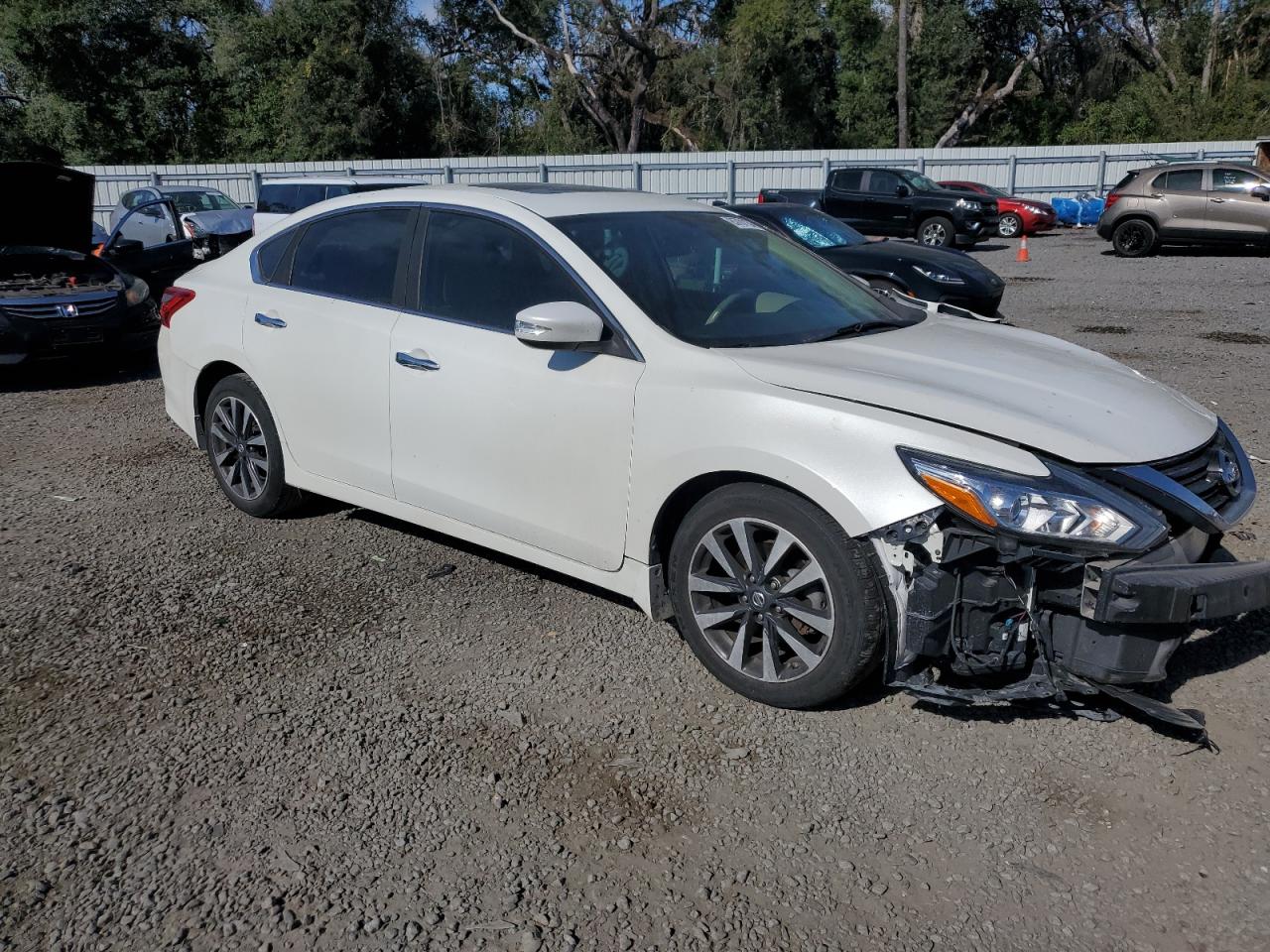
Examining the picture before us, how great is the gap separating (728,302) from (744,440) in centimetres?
88

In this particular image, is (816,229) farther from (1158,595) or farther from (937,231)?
(937,231)

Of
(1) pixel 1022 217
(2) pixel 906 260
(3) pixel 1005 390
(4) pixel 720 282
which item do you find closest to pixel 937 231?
(1) pixel 1022 217

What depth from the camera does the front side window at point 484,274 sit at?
405 centimetres

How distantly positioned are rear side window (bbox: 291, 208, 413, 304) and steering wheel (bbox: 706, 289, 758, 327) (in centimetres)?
144

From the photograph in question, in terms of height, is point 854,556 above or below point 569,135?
below

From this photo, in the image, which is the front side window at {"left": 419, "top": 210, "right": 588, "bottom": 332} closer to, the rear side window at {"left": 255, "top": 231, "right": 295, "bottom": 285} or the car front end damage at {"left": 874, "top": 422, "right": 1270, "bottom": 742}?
the rear side window at {"left": 255, "top": 231, "right": 295, "bottom": 285}

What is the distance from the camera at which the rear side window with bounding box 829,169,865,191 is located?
22891 millimetres

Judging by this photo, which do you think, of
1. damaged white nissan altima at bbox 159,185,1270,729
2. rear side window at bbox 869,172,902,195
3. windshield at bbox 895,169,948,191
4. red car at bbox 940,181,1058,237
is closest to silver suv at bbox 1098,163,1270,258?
windshield at bbox 895,169,948,191

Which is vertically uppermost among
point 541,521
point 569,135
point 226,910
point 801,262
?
point 569,135

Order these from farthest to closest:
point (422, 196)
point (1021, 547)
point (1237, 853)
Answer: point (422, 196) → point (1021, 547) → point (1237, 853)

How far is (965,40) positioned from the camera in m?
46.3

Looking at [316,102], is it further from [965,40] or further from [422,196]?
[422,196]

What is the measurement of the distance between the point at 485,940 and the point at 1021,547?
1.77 meters

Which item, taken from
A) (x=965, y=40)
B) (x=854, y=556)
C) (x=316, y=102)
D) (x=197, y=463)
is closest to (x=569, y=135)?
(x=316, y=102)
